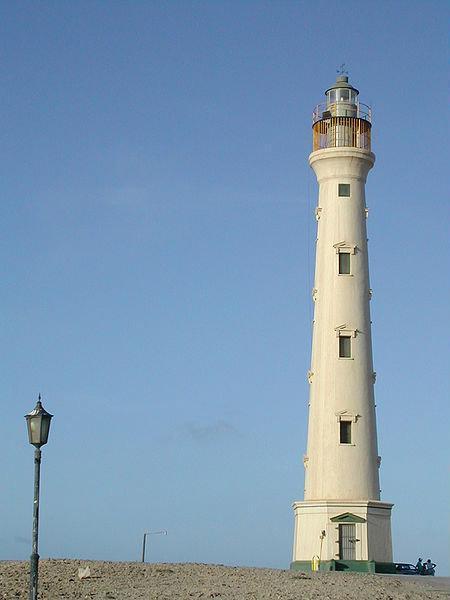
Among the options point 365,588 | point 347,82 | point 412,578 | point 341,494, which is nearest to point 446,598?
point 365,588

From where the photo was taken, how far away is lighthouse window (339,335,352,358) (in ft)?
177

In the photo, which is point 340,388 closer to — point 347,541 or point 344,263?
point 344,263

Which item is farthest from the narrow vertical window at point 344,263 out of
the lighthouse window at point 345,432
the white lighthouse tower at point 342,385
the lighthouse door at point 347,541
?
the lighthouse door at point 347,541

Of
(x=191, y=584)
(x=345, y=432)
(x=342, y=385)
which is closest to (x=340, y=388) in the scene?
(x=342, y=385)

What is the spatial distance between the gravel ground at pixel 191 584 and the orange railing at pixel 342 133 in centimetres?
2085

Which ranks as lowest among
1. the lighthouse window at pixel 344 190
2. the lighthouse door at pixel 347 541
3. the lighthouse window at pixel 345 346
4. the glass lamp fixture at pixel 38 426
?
the lighthouse door at pixel 347 541

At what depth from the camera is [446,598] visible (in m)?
38.5

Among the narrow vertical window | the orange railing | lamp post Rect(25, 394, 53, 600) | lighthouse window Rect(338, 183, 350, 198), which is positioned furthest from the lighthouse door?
lamp post Rect(25, 394, 53, 600)

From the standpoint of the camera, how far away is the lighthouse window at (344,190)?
55.7 m

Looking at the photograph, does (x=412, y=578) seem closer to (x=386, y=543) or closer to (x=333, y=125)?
(x=386, y=543)

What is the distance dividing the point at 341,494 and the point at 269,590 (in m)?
16.1

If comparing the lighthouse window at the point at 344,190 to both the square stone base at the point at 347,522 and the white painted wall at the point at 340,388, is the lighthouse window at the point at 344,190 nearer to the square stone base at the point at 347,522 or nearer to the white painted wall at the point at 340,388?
the white painted wall at the point at 340,388

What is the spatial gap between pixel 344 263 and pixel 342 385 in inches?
219

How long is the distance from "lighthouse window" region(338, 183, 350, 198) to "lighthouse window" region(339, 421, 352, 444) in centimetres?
1036
